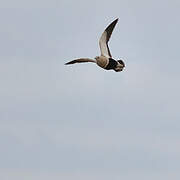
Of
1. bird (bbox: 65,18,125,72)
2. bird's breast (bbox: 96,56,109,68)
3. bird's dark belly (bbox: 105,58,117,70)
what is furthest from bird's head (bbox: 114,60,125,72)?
bird's breast (bbox: 96,56,109,68)

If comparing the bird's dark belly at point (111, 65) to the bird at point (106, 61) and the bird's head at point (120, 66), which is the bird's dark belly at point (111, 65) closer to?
the bird at point (106, 61)

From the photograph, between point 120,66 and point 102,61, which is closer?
point 120,66

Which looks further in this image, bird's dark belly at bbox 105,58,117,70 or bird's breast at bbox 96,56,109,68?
bird's breast at bbox 96,56,109,68

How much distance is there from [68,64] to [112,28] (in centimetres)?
465

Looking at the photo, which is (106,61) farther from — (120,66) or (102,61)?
(120,66)

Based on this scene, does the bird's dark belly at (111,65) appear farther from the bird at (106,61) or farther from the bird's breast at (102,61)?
the bird's breast at (102,61)

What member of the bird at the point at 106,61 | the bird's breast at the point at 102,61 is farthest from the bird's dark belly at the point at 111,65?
the bird's breast at the point at 102,61

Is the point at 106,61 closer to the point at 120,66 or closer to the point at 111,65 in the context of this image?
the point at 111,65

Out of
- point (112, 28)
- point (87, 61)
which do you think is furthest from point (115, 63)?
point (112, 28)

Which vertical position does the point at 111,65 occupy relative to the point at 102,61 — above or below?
below

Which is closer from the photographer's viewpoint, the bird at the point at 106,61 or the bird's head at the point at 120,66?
the bird's head at the point at 120,66

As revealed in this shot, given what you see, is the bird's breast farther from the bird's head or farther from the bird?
the bird's head

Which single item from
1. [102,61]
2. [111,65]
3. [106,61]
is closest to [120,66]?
[111,65]

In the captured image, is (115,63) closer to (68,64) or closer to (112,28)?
(68,64)
